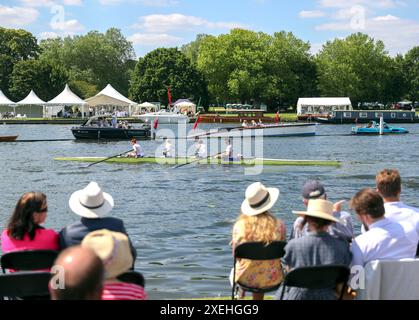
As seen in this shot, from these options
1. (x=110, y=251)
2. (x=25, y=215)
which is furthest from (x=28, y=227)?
(x=110, y=251)

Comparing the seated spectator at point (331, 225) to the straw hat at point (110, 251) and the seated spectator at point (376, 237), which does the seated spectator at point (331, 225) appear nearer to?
the seated spectator at point (376, 237)

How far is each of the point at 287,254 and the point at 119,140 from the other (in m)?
58.8

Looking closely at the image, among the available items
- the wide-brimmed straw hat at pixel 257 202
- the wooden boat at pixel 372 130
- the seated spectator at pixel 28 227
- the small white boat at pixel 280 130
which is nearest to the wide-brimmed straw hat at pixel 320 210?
the wide-brimmed straw hat at pixel 257 202

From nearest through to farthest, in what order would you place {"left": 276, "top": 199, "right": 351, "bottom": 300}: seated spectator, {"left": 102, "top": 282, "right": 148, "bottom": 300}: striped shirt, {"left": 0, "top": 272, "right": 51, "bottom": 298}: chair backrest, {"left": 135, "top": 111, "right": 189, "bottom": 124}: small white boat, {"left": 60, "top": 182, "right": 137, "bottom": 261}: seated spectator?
1. {"left": 102, "top": 282, "right": 148, "bottom": 300}: striped shirt
2. {"left": 0, "top": 272, "right": 51, "bottom": 298}: chair backrest
3. {"left": 276, "top": 199, "right": 351, "bottom": 300}: seated spectator
4. {"left": 60, "top": 182, "right": 137, "bottom": 261}: seated spectator
5. {"left": 135, "top": 111, "right": 189, "bottom": 124}: small white boat

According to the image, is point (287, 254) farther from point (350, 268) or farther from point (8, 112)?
point (8, 112)

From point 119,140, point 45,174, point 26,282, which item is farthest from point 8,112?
point 26,282

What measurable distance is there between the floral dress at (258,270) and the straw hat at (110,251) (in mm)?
2681

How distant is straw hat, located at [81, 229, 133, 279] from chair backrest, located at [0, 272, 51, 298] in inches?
46.1

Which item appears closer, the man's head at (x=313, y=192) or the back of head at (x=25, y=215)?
the back of head at (x=25, y=215)

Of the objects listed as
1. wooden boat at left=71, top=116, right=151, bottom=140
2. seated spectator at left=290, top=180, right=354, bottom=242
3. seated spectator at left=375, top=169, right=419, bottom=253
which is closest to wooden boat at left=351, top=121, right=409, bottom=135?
wooden boat at left=71, top=116, right=151, bottom=140

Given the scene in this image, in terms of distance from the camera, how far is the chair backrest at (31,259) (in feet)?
21.9

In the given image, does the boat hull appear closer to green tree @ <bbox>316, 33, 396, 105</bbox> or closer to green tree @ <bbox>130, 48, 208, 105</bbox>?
green tree @ <bbox>130, 48, 208, 105</bbox>

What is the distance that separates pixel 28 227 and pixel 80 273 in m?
3.65

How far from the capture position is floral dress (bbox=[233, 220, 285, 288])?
7.65m
